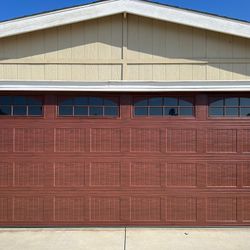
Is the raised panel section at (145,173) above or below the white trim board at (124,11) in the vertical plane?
below

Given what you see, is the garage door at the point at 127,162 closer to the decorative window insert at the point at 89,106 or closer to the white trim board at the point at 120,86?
the decorative window insert at the point at 89,106

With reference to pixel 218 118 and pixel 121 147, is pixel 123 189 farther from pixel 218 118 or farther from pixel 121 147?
pixel 218 118

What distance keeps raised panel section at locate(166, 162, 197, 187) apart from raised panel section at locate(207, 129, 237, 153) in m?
0.55

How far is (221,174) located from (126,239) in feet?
7.62

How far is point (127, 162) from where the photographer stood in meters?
5.82

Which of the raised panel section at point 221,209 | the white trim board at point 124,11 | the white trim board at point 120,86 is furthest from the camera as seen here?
the raised panel section at point 221,209

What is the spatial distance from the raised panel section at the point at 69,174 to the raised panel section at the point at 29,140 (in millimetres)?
529

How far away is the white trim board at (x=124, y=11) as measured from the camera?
214 inches

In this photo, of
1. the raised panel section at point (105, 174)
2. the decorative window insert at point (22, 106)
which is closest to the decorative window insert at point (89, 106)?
the decorative window insert at point (22, 106)

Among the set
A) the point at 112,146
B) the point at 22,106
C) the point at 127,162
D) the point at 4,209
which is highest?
the point at 22,106

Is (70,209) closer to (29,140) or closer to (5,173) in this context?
(5,173)

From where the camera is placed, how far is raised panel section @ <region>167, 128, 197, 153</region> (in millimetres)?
5816

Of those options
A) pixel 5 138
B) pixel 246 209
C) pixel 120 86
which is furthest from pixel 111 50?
pixel 246 209

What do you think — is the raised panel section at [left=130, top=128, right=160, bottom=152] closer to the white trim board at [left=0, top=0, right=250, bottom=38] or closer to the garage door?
the garage door
